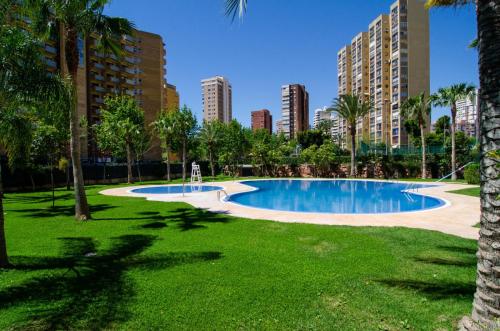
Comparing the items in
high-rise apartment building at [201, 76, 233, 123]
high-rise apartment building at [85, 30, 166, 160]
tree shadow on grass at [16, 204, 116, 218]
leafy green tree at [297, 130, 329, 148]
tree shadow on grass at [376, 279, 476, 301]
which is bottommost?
tree shadow on grass at [376, 279, 476, 301]

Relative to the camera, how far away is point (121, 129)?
104 feet

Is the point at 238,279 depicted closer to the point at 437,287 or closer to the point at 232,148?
the point at 437,287

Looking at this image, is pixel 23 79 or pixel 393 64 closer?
pixel 23 79

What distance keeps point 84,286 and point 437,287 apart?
19.3 feet

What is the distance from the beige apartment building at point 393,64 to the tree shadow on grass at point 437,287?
66.1m

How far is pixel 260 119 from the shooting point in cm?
15850

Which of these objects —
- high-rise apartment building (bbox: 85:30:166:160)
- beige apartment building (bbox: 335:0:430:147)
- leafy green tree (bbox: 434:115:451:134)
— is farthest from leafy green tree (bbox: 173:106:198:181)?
leafy green tree (bbox: 434:115:451:134)

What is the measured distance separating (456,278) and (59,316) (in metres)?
6.32

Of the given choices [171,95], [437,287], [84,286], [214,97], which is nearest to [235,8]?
[84,286]

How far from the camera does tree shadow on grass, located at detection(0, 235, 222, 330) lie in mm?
4160

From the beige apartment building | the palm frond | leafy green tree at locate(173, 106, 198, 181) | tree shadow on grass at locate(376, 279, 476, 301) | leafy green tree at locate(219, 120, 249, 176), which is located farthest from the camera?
the beige apartment building

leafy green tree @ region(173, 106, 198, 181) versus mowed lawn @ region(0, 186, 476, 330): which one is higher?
leafy green tree @ region(173, 106, 198, 181)

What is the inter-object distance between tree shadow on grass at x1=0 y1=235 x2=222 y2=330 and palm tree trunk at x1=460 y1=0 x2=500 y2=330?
436 centimetres

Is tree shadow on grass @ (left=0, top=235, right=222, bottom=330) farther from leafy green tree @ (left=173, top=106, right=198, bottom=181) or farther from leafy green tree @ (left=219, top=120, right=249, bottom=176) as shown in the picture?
leafy green tree @ (left=219, top=120, right=249, bottom=176)
